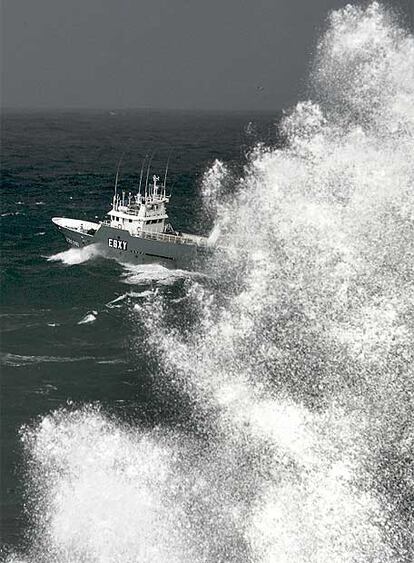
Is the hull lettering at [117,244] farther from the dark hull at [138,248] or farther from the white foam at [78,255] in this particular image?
the white foam at [78,255]

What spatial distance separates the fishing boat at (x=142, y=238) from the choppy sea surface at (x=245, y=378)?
2852 millimetres

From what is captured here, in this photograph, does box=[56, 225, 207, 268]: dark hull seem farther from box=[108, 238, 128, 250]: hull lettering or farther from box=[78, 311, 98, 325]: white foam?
box=[78, 311, 98, 325]: white foam

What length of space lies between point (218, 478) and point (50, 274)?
2445 inches

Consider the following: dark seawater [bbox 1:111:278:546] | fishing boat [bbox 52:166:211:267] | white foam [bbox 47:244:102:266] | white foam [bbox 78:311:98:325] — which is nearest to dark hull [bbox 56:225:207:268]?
fishing boat [bbox 52:166:211:267]

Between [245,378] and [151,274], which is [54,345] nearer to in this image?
[245,378]

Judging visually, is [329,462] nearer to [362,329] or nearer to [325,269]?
[362,329]

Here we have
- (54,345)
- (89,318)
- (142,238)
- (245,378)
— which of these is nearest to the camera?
(245,378)

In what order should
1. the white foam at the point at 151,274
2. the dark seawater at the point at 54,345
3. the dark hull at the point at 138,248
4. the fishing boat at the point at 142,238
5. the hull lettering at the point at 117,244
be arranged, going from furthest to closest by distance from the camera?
the hull lettering at the point at 117,244 < the fishing boat at the point at 142,238 < the dark hull at the point at 138,248 < the white foam at the point at 151,274 < the dark seawater at the point at 54,345

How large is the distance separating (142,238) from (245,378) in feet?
177

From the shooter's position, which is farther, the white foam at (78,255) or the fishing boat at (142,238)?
the white foam at (78,255)

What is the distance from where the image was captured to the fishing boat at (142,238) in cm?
11474

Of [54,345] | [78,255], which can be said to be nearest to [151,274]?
[78,255]

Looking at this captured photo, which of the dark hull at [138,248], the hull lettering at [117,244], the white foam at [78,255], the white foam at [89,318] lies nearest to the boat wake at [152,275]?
the dark hull at [138,248]

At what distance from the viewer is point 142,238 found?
383ft
